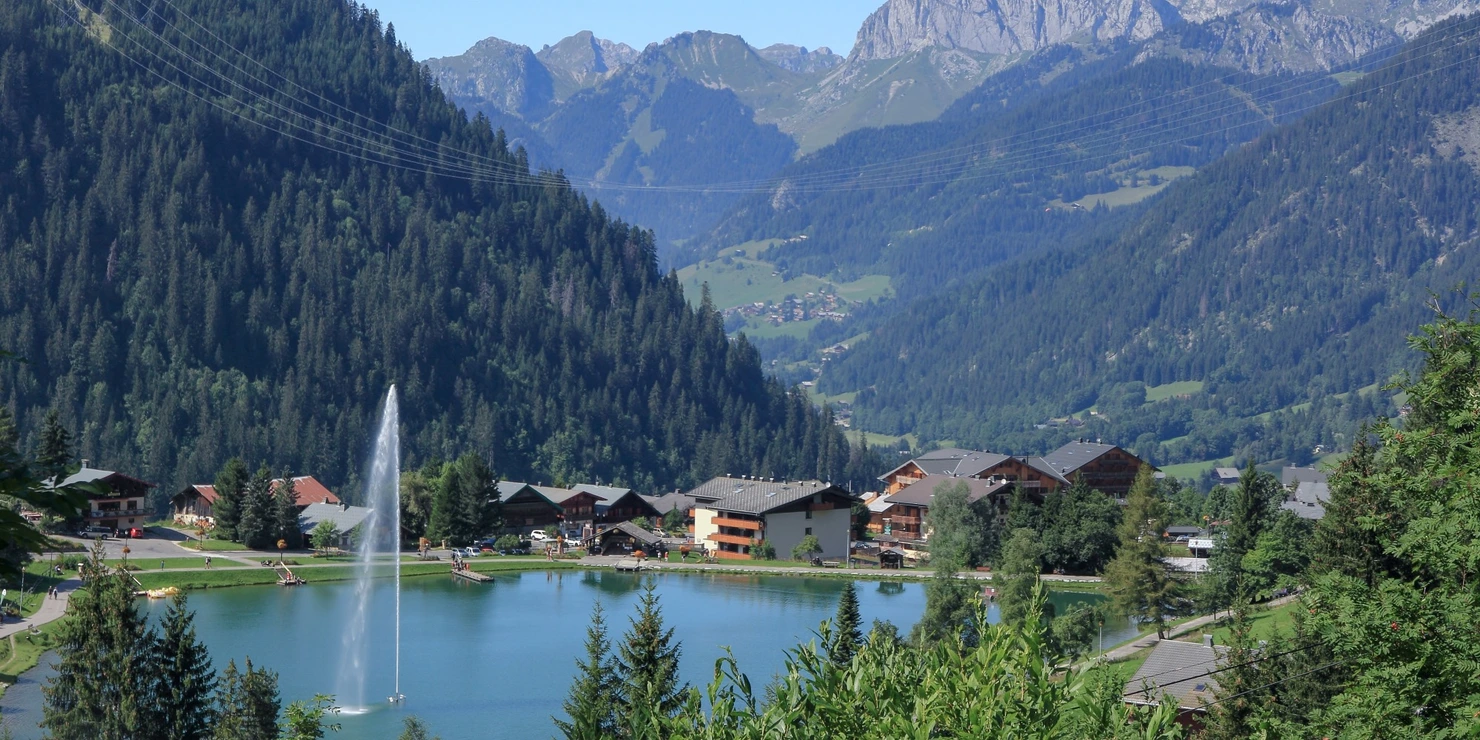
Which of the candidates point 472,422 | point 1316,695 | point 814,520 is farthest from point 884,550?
point 1316,695

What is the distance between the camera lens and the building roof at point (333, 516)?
102m

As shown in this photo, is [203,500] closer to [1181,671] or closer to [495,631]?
[495,631]

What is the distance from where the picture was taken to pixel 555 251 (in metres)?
194

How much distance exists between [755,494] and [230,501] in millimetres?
32591

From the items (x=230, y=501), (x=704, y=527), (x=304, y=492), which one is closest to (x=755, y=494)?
(x=704, y=527)

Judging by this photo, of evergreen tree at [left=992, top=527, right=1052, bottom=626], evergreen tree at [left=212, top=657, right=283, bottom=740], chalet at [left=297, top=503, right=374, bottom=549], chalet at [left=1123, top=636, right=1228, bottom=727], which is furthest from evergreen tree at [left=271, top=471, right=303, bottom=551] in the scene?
chalet at [left=1123, top=636, right=1228, bottom=727]

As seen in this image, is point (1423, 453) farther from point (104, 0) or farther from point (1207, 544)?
point (104, 0)

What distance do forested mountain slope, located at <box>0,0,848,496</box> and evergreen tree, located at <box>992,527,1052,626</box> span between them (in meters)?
65.9

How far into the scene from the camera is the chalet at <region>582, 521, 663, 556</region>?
4222 inches

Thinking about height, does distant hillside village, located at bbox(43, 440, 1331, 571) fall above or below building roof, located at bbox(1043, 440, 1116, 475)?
below

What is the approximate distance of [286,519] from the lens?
99688mm

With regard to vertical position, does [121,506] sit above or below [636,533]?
above

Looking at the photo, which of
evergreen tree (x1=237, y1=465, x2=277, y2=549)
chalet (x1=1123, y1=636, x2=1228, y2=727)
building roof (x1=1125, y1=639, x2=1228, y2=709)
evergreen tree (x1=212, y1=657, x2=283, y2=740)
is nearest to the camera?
evergreen tree (x1=212, y1=657, x2=283, y2=740)

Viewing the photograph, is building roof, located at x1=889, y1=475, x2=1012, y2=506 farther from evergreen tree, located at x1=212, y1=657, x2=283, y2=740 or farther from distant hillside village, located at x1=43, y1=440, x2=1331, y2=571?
evergreen tree, located at x1=212, y1=657, x2=283, y2=740
